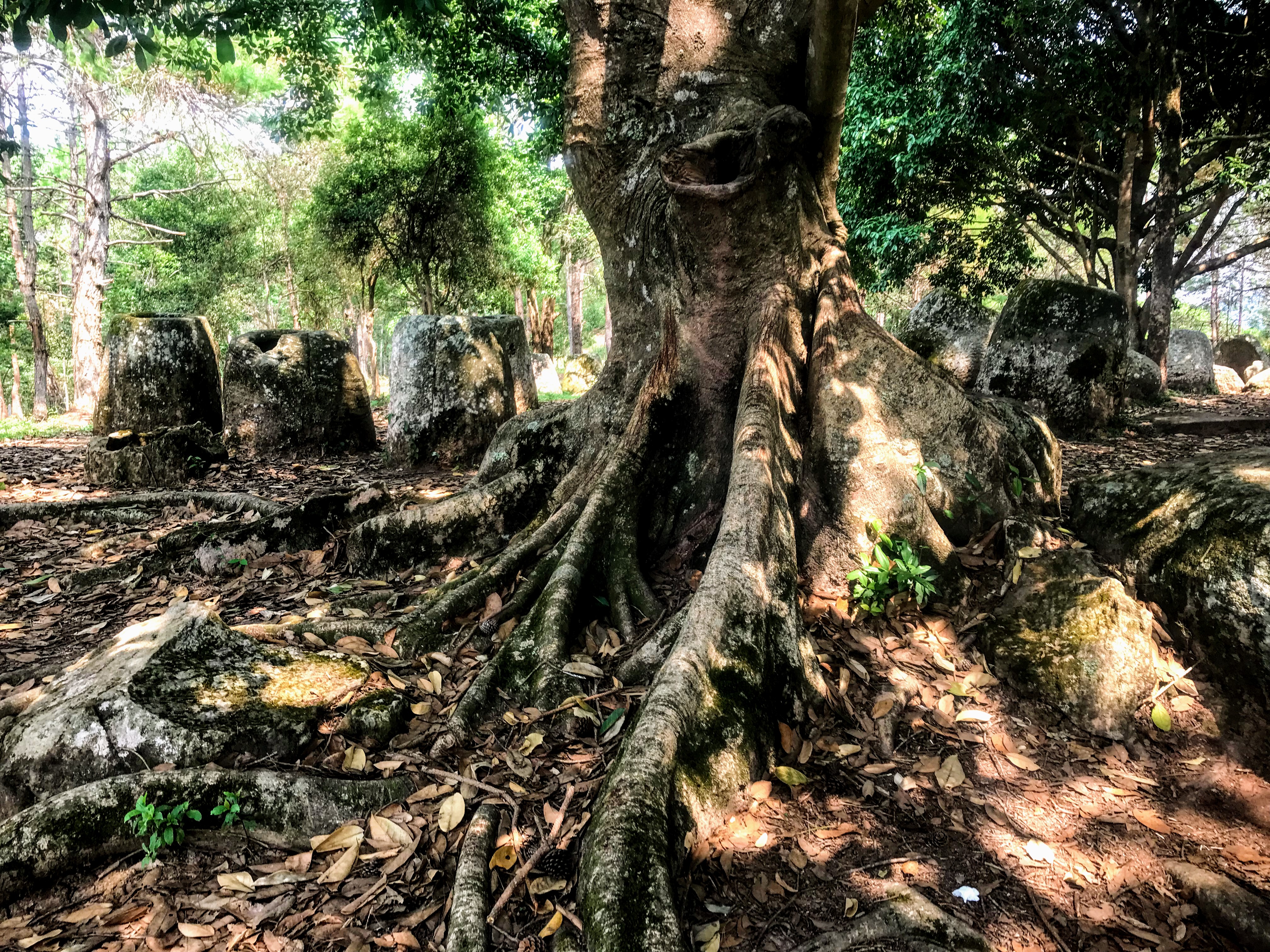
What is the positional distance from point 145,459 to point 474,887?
22.3ft

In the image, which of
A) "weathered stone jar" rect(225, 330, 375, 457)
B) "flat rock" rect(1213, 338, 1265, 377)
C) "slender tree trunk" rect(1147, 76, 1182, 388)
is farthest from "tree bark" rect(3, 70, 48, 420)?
"flat rock" rect(1213, 338, 1265, 377)

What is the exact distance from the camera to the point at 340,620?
3.56 meters

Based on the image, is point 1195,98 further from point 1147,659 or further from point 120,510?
point 120,510

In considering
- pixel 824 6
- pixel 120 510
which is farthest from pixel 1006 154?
pixel 120 510

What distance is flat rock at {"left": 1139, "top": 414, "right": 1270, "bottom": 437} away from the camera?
8.49 m

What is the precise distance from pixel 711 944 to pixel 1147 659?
2.22m

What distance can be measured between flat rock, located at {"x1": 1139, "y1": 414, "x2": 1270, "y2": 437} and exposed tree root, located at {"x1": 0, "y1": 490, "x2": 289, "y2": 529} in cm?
971

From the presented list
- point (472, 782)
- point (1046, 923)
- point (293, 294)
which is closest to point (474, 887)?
point (472, 782)

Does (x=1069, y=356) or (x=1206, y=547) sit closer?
(x=1206, y=547)

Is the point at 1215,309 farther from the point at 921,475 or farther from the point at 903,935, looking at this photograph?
the point at 903,935

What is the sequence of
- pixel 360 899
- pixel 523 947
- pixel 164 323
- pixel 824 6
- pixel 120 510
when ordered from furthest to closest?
pixel 164 323 → pixel 120 510 → pixel 824 6 → pixel 360 899 → pixel 523 947

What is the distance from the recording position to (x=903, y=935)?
6.31ft

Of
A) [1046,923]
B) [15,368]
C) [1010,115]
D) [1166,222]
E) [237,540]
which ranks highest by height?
[1010,115]

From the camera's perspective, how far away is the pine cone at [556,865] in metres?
2.13
